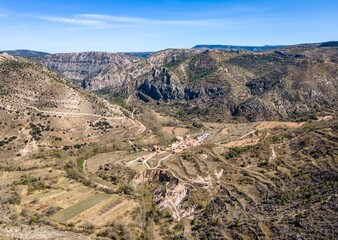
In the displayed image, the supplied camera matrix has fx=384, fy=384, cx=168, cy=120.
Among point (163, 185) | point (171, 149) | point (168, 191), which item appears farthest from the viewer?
point (171, 149)

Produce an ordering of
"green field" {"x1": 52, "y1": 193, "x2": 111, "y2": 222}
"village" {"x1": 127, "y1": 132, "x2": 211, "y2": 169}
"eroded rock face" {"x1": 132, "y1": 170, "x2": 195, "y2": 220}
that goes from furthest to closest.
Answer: "village" {"x1": 127, "y1": 132, "x2": 211, "y2": 169} < "eroded rock face" {"x1": 132, "y1": 170, "x2": 195, "y2": 220} < "green field" {"x1": 52, "y1": 193, "x2": 111, "y2": 222}

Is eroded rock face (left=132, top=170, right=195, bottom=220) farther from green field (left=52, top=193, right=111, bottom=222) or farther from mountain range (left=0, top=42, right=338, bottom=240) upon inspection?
green field (left=52, top=193, right=111, bottom=222)

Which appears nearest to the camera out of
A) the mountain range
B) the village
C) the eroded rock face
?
the mountain range

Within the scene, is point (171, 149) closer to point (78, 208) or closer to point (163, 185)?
point (163, 185)

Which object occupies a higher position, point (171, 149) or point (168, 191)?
point (168, 191)

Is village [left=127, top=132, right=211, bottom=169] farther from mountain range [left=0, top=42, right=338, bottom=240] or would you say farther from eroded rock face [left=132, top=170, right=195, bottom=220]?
eroded rock face [left=132, top=170, right=195, bottom=220]

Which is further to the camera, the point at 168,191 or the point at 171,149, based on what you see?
the point at 171,149

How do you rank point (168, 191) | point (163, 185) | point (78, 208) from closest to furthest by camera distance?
point (78, 208)
point (168, 191)
point (163, 185)

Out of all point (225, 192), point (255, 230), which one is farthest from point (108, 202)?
point (255, 230)

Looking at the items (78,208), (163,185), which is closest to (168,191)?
(163,185)

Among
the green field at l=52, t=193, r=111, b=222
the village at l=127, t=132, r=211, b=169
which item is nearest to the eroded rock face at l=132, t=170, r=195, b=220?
the village at l=127, t=132, r=211, b=169

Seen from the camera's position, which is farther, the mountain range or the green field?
the green field

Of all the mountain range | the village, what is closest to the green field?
the mountain range
